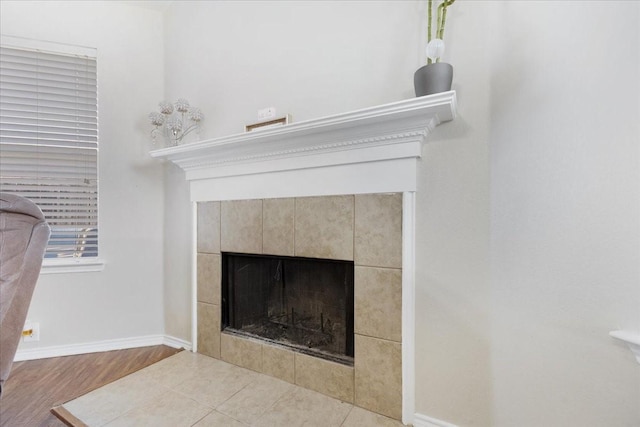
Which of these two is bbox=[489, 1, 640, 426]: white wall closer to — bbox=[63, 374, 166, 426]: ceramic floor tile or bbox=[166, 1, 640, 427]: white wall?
bbox=[166, 1, 640, 427]: white wall

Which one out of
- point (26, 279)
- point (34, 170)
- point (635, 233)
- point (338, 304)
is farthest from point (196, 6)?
point (635, 233)

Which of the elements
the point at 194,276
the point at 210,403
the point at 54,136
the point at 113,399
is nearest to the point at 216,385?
the point at 210,403

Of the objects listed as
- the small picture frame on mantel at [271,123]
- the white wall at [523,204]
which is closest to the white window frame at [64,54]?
the small picture frame on mantel at [271,123]

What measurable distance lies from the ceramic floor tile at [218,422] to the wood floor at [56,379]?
27.0 inches

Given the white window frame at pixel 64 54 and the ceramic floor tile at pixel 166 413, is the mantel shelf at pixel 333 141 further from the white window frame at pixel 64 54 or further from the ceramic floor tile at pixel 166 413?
the ceramic floor tile at pixel 166 413

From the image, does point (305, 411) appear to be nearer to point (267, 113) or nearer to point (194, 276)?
point (194, 276)

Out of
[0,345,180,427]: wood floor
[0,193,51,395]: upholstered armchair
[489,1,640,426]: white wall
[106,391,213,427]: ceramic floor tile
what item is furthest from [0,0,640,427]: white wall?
[0,345,180,427]: wood floor

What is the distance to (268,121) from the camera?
6.09ft

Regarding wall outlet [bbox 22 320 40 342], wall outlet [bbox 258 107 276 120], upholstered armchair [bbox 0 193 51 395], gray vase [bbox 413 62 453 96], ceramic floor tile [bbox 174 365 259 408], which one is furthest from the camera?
wall outlet [bbox 22 320 40 342]

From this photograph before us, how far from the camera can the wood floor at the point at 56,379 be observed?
4.98 ft

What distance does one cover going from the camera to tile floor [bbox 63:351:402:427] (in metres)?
1.44

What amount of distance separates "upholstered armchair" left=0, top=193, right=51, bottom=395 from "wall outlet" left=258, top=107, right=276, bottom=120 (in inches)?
47.8

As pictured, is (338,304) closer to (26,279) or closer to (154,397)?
(154,397)

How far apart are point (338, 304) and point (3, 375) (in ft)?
4.65
